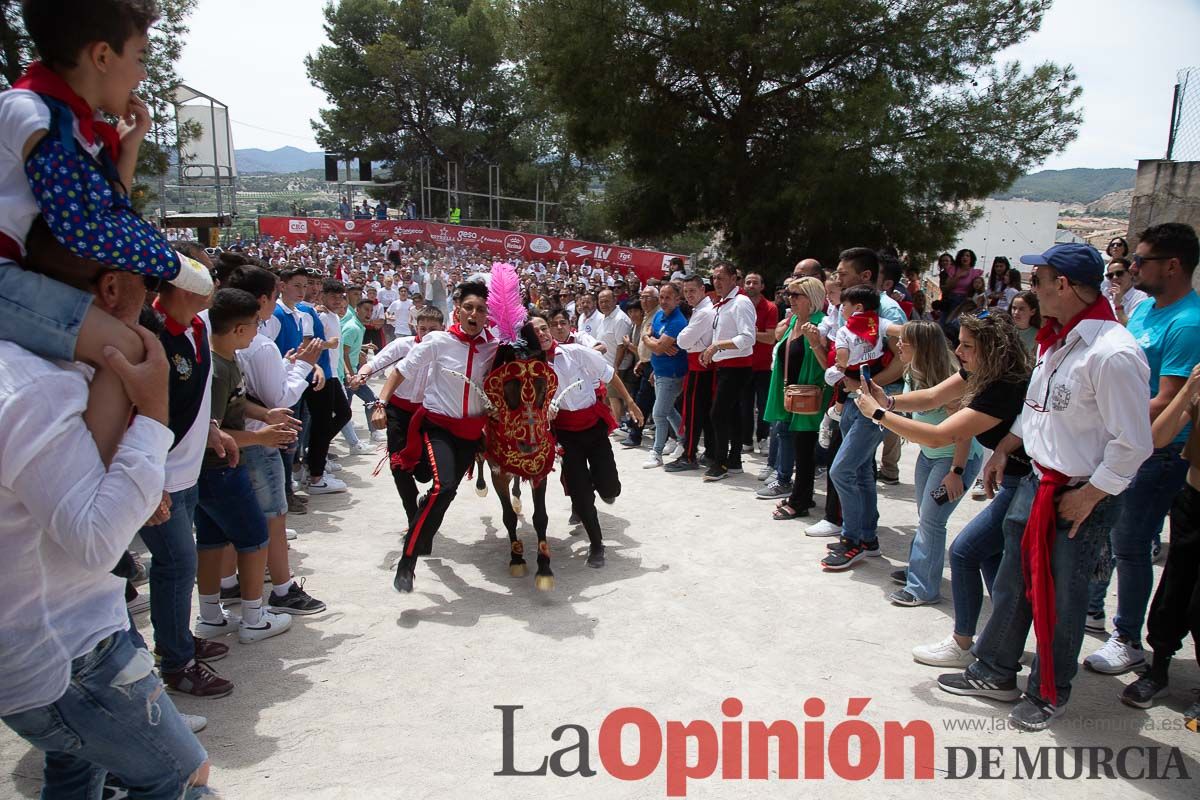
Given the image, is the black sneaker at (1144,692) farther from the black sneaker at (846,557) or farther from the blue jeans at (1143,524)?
the black sneaker at (846,557)

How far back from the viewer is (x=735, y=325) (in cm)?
761

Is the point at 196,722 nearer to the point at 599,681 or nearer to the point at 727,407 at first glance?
the point at 599,681

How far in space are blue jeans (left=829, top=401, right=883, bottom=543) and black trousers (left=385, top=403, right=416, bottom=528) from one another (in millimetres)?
2981

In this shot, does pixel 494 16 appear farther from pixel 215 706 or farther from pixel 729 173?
pixel 215 706

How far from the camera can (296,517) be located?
668cm

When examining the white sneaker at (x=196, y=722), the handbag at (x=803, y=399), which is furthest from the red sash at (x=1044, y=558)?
the white sneaker at (x=196, y=722)

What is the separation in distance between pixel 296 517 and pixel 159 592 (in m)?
3.18

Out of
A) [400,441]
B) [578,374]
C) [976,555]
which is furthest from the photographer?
[578,374]

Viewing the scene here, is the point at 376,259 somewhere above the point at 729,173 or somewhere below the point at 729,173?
below

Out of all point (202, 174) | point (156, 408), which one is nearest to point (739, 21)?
point (202, 174)

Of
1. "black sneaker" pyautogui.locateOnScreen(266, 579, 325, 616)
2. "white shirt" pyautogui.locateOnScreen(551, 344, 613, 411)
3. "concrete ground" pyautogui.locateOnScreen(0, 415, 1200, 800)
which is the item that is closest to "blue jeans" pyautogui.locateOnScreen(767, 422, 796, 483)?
"concrete ground" pyautogui.locateOnScreen(0, 415, 1200, 800)

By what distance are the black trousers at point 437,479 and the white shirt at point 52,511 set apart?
3.18 meters

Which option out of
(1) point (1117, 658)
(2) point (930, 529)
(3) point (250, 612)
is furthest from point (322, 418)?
(1) point (1117, 658)

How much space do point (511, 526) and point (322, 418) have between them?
270 cm
